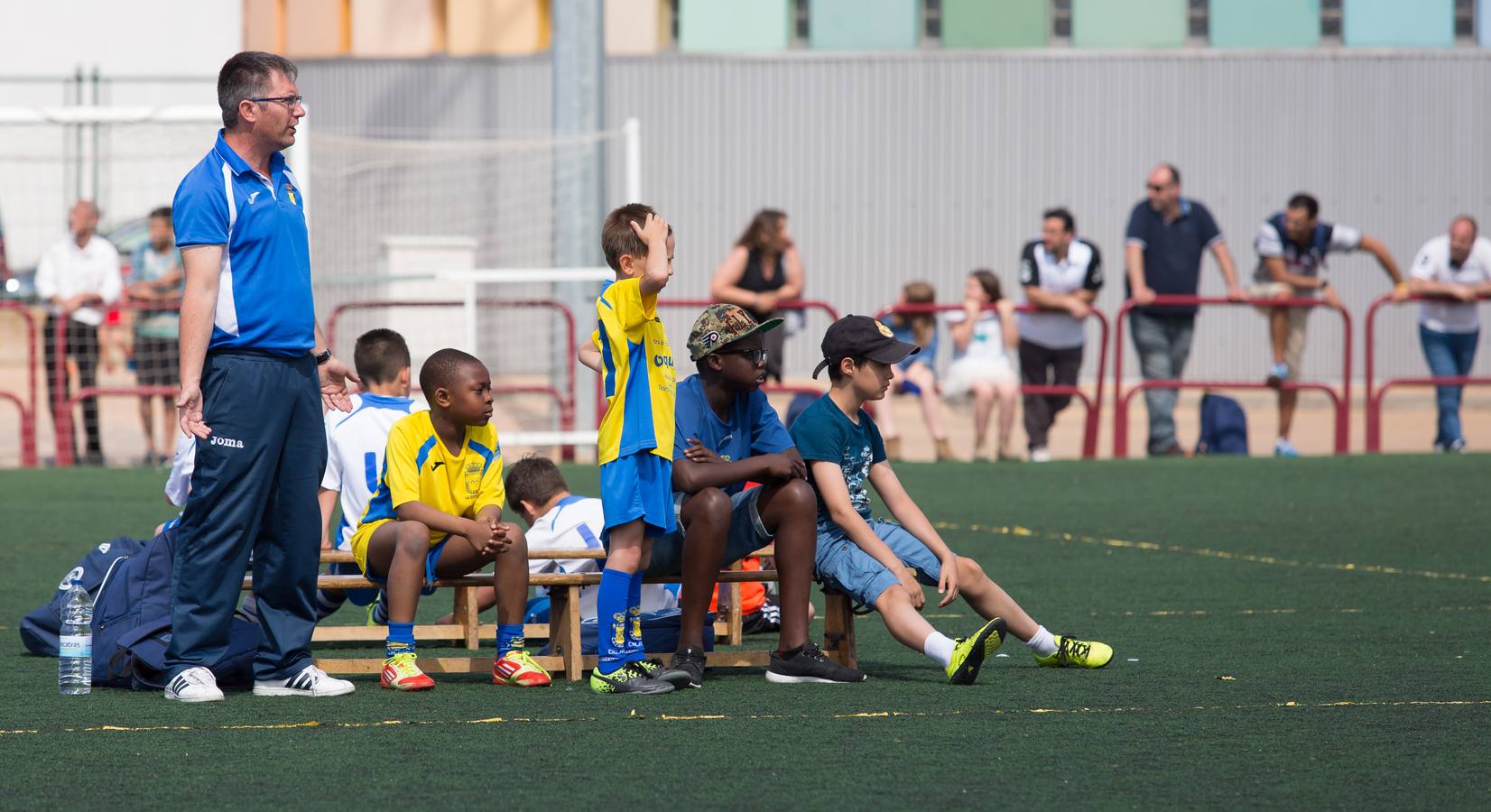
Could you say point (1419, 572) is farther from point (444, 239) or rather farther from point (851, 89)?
point (851, 89)

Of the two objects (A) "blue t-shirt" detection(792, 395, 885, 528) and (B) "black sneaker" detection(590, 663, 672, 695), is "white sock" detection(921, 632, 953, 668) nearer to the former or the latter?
(A) "blue t-shirt" detection(792, 395, 885, 528)

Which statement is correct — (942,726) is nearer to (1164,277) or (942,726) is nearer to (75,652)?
(75,652)

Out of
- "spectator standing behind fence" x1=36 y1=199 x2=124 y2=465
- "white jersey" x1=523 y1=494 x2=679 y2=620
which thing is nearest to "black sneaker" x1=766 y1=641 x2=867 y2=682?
"white jersey" x1=523 y1=494 x2=679 y2=620

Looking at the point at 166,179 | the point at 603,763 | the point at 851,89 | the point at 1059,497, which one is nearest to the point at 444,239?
the point at 166,179

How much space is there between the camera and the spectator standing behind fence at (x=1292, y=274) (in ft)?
50.4

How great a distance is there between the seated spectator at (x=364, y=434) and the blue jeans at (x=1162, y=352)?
28.4 ft

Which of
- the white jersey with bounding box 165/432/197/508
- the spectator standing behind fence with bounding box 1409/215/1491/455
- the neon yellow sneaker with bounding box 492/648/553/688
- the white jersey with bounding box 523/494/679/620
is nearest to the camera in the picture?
the neon yellow sneaker with bounding box 492/648/553/688

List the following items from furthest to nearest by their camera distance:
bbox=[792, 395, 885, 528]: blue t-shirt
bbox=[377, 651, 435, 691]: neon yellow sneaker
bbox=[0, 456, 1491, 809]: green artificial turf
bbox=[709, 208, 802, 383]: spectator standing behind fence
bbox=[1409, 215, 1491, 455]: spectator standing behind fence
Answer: bbox=[1409, 215, 1491, 455]: spectator standing behind fence < bbox=[709, 208, 802, 383]: spectator standing behind fence < bbox=[792, 395, 885, 528]: blue t-shirt < bbox=[377, 651, 435, 691]: neon yellow sneaker < bbox=[0, 456, 1491, 809]: green artificial turf

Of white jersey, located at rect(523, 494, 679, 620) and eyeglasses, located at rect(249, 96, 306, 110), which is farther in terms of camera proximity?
white jersey, located at rect(523, 494, 679, 620)

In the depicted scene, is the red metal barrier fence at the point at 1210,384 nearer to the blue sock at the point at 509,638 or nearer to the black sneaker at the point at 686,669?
the black sneaker at the point at 686,669

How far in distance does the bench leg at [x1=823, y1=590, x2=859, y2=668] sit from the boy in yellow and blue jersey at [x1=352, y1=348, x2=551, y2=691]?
94 centimetres

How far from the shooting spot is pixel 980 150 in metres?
28.1

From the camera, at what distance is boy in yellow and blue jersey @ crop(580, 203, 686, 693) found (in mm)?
5934

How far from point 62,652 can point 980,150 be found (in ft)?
76.0
